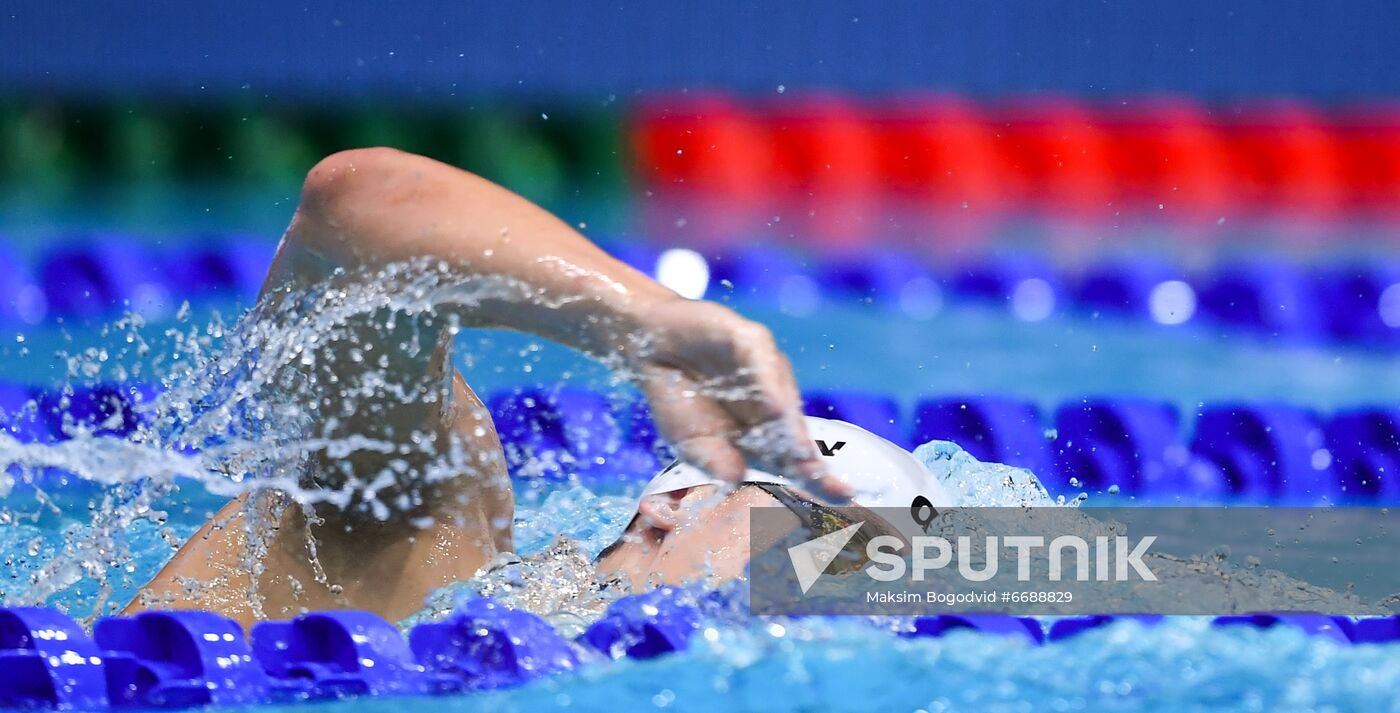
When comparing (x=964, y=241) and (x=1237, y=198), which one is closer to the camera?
(x=964, y=241)

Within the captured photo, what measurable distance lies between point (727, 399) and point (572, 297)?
154mm

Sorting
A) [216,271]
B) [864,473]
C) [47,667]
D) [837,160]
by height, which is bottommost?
[47,667]

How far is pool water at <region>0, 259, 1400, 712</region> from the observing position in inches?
51.8

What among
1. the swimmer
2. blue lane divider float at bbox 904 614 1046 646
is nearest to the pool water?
blue lane divider float at bbox 904 614 1046 646

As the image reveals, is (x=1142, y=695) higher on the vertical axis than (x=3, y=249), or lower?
lower

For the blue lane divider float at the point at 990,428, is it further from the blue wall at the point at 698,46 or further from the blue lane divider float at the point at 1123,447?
the blue wall at the point at 698,46

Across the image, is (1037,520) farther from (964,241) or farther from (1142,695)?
(964,241)

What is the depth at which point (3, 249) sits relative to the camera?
152 inches

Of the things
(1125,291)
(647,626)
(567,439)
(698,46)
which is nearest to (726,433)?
(647,626)

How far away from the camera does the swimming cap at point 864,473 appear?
159cm

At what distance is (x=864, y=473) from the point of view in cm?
162

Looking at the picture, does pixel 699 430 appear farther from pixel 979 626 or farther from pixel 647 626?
pixel 979 626

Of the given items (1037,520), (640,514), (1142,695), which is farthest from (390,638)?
(1037,520)

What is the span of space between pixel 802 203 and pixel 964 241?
562 millimetres
